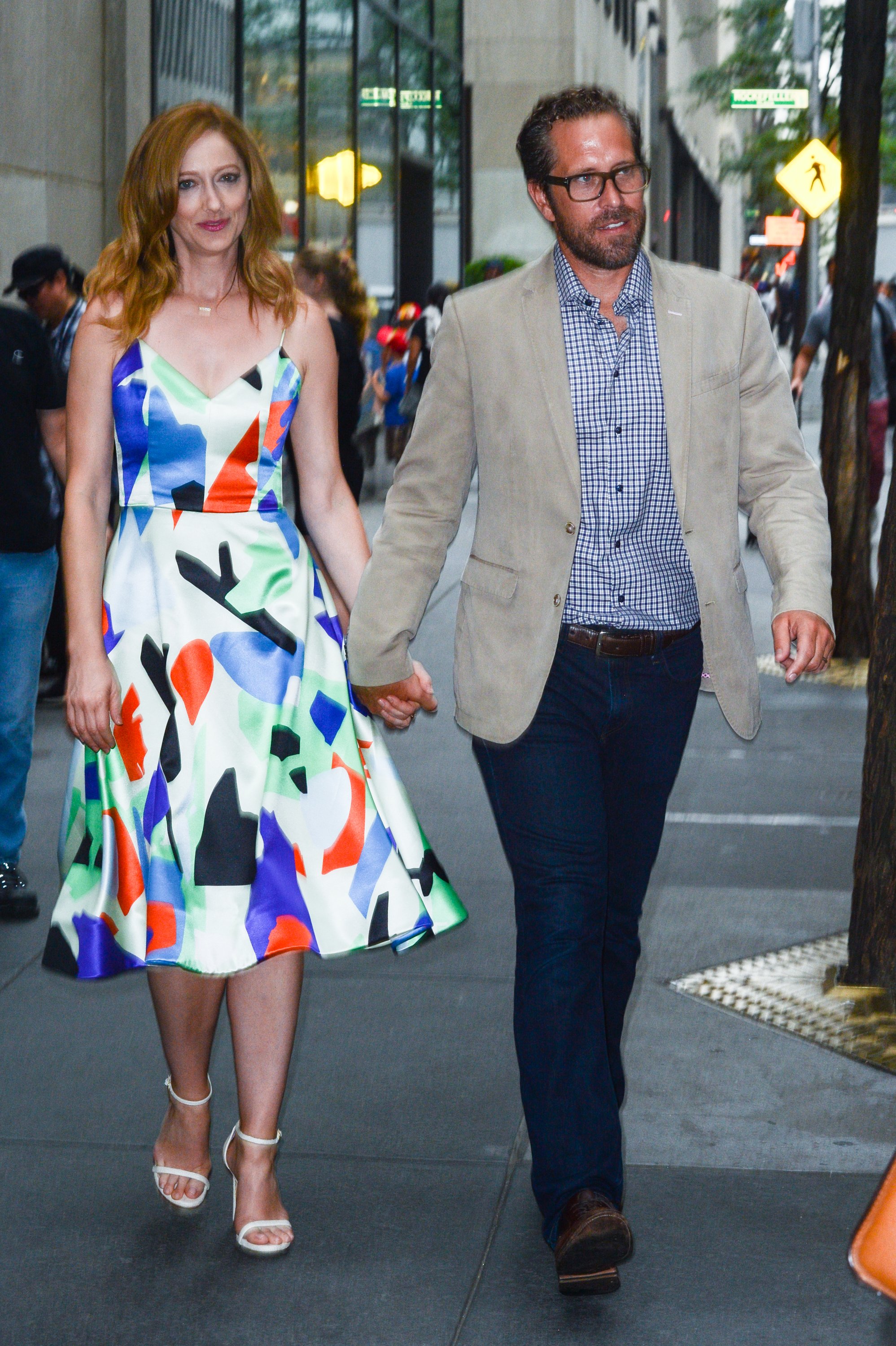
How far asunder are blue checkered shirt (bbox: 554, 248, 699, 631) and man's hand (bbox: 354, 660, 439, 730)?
30 centimetres

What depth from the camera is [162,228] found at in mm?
3494

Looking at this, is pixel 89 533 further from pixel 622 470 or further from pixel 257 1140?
pixel 257 1140

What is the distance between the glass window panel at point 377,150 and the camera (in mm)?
18719

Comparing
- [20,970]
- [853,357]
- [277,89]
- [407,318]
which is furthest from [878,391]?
[407,318]

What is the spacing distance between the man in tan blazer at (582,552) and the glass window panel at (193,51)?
362 inches

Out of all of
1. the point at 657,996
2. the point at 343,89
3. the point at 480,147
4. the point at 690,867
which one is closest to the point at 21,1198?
the point at 657,996

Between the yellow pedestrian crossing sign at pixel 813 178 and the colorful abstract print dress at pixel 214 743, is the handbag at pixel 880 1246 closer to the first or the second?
the colorful abstract print dress at pixel 214 743

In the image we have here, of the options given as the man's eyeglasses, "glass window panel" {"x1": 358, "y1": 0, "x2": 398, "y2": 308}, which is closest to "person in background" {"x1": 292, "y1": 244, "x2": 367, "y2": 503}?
the man's eyeglasses

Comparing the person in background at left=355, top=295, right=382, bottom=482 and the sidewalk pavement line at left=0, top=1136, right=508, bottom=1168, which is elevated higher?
the person in background at left=355, top=295, right=382, bottom=482

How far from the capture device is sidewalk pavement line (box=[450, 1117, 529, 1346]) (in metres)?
3.30

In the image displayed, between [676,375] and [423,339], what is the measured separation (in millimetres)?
13700

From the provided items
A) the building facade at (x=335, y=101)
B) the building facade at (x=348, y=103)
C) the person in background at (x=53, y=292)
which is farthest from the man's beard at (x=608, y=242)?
the building facade at (x=348, y=103)

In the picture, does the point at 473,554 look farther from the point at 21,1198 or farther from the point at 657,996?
the point at 657,996

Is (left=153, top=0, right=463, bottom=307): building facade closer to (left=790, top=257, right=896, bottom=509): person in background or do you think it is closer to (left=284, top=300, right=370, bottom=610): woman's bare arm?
(left=790, top=257, right=896, bottom=509): person in background
